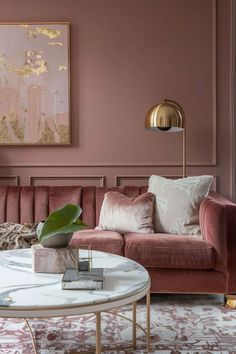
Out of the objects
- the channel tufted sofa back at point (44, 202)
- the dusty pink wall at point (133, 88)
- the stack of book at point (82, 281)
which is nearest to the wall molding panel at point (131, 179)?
the dusty pink wall at point (133, 88)

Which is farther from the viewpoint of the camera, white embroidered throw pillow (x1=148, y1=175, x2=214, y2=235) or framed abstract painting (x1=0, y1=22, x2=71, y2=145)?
framed abstract painting (x1=0, y1=22, x2=71, y2=145)

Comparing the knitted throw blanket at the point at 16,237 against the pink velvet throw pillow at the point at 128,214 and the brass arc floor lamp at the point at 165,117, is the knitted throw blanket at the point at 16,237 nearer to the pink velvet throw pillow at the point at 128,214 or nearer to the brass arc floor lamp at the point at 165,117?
the pink velvet throw pillow at the point at 128,214

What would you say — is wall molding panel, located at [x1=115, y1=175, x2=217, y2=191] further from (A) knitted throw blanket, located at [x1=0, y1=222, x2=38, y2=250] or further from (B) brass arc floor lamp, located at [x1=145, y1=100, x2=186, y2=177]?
(A) knitted throw blanket, located at [x1=0, y1=222, x2=38, y2=250]

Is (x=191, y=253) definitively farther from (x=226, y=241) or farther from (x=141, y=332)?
(x=141, y=332)

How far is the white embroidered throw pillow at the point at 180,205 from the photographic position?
117 inches

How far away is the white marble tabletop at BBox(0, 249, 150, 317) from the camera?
1475mm

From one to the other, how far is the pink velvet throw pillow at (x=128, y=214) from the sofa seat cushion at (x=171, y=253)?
0.33 meters

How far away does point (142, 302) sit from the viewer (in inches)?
106

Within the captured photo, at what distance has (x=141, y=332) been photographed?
2.21 metres

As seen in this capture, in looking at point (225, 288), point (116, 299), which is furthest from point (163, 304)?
point (116, 299)

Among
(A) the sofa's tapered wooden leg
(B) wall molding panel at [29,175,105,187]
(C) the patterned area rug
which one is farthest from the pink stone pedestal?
(B) wall molding panel at [29,175,105,187]

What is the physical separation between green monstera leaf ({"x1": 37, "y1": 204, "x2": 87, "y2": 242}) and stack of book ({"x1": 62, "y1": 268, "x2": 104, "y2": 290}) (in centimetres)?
19

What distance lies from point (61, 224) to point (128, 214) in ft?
4.12

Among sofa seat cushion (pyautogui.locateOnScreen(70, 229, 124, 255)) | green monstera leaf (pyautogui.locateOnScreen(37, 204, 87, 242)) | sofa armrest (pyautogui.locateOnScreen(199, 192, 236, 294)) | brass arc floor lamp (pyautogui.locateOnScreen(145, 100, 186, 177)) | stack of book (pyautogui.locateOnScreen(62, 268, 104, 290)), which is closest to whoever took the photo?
stack of book (pyautogui.locateOnScreen(62, 268, 104, 290))
